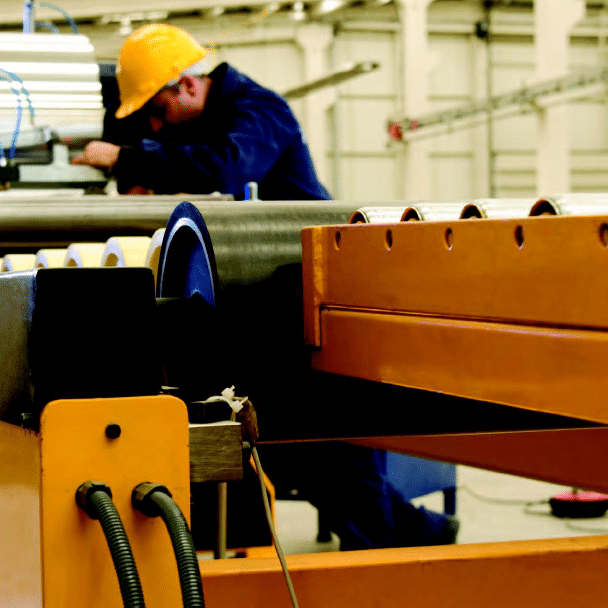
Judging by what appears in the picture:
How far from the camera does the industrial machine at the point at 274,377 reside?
0.77 m

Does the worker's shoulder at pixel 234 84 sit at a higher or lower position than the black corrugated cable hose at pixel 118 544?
higher

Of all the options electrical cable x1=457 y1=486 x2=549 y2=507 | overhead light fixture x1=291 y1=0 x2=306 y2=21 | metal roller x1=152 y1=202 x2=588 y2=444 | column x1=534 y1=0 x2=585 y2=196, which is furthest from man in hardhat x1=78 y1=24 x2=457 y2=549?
overhead light fixture x1=291 y1=0 x2=306 y2=21

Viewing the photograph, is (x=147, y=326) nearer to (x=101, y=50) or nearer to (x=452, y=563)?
(x=452, y=563)

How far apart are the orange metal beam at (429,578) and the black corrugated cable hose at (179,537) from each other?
0.25 meters

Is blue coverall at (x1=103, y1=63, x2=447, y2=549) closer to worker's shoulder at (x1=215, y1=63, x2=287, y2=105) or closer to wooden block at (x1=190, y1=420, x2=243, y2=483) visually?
worker's shoulder at (x1=215, y1=63, x2=287, y2=105)

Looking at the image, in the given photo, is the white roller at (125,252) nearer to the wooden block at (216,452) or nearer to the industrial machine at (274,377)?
the industrial machine at (274,377)

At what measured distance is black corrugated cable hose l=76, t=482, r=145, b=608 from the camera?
744 mm

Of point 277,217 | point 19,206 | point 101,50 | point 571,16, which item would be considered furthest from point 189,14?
point 277,217

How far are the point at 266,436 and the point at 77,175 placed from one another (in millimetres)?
2221

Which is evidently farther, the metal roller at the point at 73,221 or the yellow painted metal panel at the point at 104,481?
the metal roller at the point at 73,221

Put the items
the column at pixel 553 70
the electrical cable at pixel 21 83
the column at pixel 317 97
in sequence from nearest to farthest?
the electrical cable at pixel 21 83 → the column at pixel 553 70 → the column at pixel 317 97

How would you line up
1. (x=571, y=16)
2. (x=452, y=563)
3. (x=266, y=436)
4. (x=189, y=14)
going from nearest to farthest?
(x=452, y=563) < (x=266, y=436) < (x=571, y=16) < (x=189, y=14)

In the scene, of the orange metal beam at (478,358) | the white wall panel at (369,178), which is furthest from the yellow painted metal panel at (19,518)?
the white wall panel at (369,178)

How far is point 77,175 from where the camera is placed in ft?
10.5
